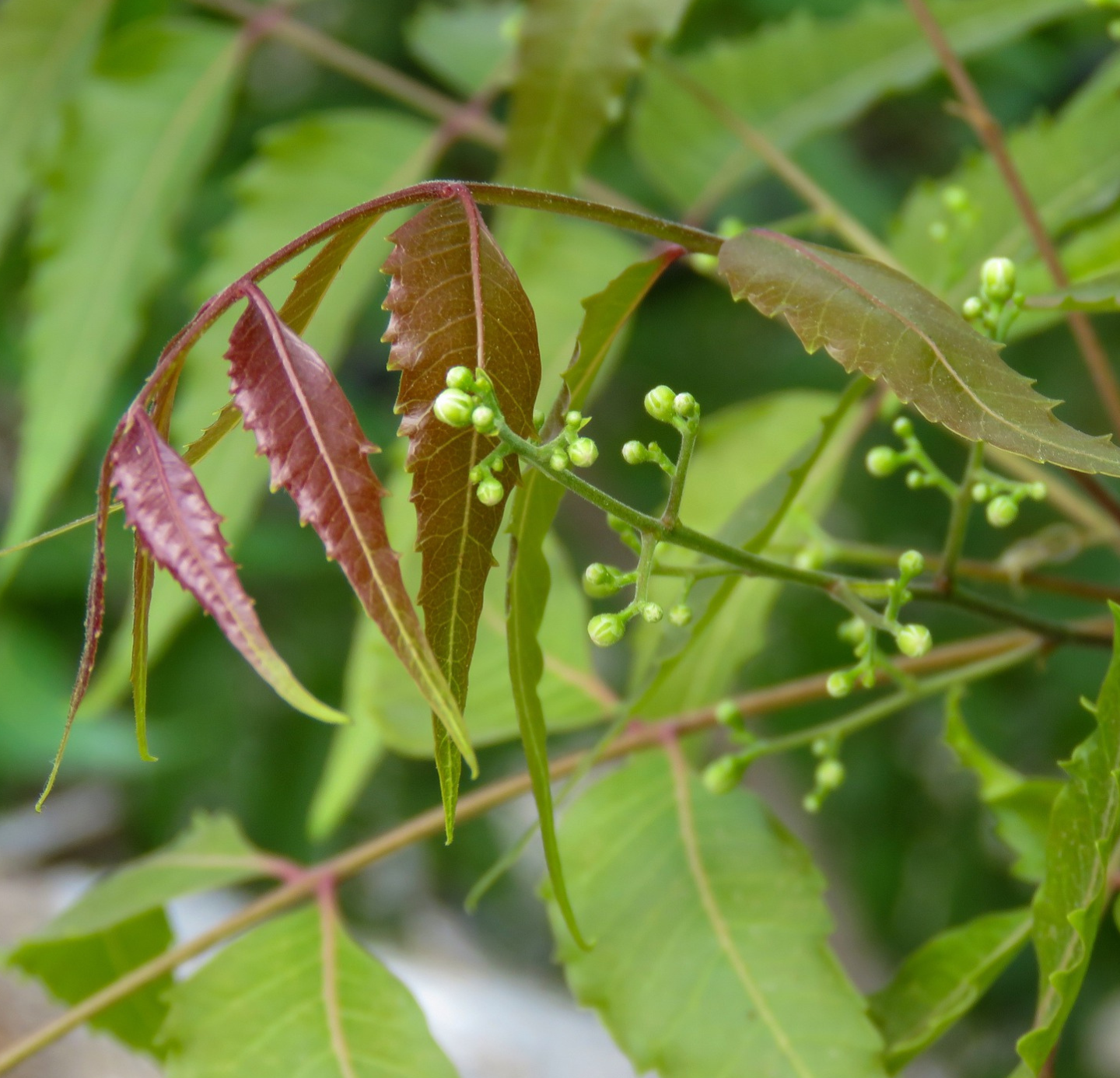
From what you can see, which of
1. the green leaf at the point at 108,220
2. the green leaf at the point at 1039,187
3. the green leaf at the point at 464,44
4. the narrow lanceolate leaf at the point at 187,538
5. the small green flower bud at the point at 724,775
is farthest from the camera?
the green leaf at the point at 464,44

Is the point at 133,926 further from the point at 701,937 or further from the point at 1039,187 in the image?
the point at 1039,187

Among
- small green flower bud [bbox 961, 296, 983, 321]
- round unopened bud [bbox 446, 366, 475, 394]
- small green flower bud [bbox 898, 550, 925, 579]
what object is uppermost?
small green flower bud [bbox 961, 296, 983, 321]

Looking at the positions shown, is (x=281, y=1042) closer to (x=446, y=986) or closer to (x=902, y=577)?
(x=902, y=577)

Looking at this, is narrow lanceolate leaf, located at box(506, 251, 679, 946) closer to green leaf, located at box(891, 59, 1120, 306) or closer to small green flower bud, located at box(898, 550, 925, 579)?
small green flower bud, located at box(898, 550, 925, 579)

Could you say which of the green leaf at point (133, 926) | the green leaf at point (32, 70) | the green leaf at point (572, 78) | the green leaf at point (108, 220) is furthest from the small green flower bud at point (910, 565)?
the green leaf at point (32, 70)

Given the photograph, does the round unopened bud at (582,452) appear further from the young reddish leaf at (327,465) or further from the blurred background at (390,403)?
the blurred background at (390,403)

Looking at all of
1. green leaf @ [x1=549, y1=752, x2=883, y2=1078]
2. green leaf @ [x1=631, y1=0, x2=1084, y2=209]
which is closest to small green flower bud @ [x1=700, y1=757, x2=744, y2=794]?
green leaf @ [x1=549, y1=752, x2=883, y2=1078]
